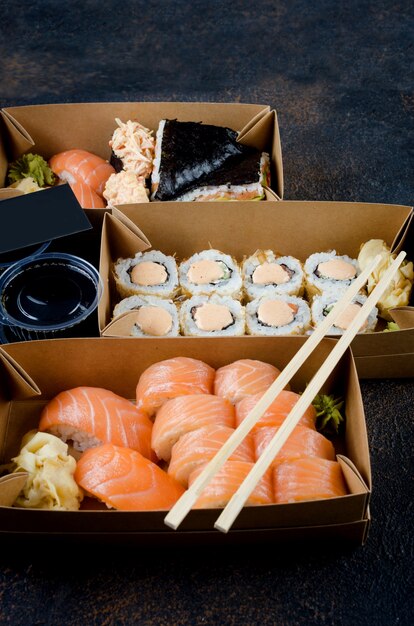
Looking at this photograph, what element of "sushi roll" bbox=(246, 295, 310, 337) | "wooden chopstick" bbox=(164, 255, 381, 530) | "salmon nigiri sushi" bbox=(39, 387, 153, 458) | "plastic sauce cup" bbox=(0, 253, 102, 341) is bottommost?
"salmon nigiri sushi" bbox=(39, 387, 153, 458)

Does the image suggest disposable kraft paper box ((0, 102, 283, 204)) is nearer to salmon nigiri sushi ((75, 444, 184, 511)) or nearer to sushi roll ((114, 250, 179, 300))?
sushi roll ((114, 250, 179, 300))

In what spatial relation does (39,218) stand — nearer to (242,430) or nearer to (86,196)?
(86,196)

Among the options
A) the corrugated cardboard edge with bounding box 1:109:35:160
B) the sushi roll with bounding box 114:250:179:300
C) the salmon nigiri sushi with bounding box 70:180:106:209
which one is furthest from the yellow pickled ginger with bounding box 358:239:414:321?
the corrugated cardboard edge with bounding box 1:109:35:160

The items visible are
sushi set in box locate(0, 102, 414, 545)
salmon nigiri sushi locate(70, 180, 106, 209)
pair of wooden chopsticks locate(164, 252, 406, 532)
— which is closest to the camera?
pair of wooden chopsticks locate(164, 252, 406, 532)

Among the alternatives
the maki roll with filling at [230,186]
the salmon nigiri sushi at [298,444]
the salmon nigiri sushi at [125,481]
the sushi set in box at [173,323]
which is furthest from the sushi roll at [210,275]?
the salmon nigiri sushi at [125,481]

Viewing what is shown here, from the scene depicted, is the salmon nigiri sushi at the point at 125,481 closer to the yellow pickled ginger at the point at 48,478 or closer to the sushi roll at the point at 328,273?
the yellow pickled ginger at the point at 48,478

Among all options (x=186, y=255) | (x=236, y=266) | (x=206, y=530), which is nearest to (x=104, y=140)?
(x=186, y=255)

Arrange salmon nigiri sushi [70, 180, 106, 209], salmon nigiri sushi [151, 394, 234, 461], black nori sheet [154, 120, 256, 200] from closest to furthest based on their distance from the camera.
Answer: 1. salmon nigiri sushi [151, 394, 234, 461]
2. black nori sheet [154, 120, 256, 200]
3. salmon nigiri sushi [70, 180, 106, 209]

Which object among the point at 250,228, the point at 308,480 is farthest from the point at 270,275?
the point at 308,480
